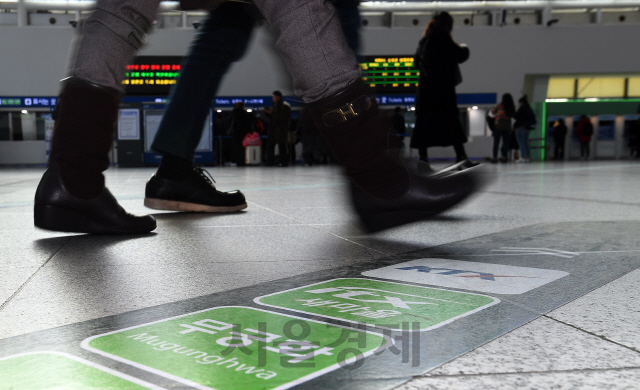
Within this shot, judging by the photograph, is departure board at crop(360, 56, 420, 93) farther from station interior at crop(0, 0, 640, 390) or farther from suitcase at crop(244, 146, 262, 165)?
station interior at crop(0, 0, 640, 390)

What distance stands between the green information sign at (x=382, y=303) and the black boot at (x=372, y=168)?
0.50 meters

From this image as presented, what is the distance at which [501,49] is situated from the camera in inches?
572

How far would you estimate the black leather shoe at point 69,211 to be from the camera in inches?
58.4

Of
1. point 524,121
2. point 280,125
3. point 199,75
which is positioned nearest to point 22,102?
point 280,125

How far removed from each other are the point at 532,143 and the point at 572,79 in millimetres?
2503

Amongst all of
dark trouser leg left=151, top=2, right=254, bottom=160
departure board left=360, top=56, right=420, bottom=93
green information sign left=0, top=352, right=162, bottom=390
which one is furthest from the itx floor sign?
departure board left=360, top=56, right=420, bottom=93

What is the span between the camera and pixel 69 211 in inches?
58.8

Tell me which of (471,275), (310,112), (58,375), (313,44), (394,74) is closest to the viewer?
(58,375)

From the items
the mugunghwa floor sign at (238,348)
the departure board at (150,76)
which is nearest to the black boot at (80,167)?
the mugunghwa floor sign at (238,348)

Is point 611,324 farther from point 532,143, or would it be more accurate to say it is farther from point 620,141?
point 620,141

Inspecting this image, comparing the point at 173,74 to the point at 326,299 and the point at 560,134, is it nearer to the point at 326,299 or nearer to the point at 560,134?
the point at 560,134

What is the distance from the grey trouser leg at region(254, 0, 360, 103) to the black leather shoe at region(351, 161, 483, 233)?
27 cm

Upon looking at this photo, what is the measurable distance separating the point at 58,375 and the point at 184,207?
5.34ft

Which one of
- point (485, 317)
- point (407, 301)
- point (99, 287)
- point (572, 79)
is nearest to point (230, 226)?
point (99, 287)
